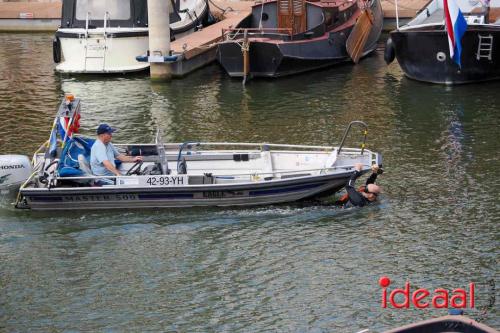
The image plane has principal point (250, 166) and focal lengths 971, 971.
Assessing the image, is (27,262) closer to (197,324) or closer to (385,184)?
(197,324)

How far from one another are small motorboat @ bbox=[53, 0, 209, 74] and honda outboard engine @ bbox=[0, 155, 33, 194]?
1305 cm

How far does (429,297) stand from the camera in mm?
14414

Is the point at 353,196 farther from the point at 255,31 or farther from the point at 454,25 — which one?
the point at 255,31

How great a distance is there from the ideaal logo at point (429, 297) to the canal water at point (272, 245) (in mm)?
185

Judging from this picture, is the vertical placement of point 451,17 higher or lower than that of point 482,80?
higher

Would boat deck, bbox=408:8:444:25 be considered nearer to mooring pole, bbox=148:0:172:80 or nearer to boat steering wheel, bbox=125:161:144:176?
mooring pole, bbox=148:0:172:80

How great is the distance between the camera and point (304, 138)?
23.4 meters

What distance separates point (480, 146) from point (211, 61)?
12.9 m

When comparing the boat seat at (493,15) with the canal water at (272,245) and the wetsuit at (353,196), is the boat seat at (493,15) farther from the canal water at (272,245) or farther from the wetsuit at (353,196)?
the wetsuit at (353,196)

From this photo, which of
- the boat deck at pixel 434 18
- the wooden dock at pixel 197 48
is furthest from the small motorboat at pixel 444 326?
the wooden dock at pixel 197 48

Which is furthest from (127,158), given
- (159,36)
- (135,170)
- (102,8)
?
(102,8)

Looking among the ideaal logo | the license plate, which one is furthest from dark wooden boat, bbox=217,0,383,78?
the ideaal logo

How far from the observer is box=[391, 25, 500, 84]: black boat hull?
93.2ft

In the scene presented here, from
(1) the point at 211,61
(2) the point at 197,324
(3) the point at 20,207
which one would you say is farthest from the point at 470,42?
(2) the point at 197,324
